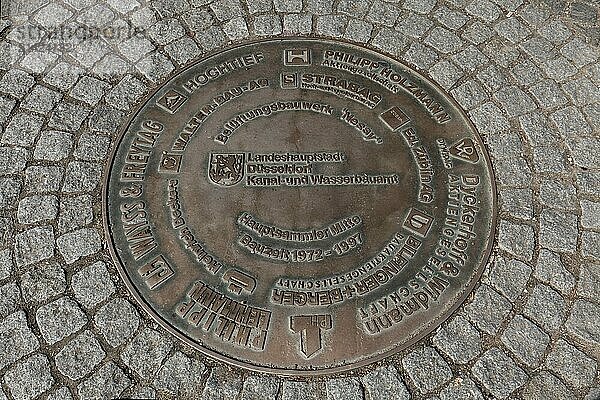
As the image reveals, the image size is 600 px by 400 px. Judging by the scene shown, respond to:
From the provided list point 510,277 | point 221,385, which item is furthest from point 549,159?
point 221,385

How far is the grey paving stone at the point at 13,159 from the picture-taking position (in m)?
3.35

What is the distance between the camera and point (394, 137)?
3.44 m

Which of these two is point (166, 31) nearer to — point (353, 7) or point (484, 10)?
point (353, 7)

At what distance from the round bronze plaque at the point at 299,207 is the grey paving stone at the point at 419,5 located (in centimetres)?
53

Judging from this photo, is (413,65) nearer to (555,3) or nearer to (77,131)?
(555,3)

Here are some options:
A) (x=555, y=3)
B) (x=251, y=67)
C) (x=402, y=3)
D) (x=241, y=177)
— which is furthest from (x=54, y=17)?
(x=555, y=3)

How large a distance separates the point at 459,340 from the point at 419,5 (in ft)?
7.66

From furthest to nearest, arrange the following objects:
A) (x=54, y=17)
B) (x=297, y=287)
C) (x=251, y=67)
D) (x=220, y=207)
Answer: (x=54, y=17)
(x=251, y=67)
(x=220, y=207)
(x=297, y=287)

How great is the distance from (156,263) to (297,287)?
749mm

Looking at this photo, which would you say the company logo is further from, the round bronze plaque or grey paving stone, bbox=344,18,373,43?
grey paving stone, bbox=344,18,373,43

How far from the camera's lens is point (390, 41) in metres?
Answer: 3.88

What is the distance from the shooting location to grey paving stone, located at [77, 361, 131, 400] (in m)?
2.77

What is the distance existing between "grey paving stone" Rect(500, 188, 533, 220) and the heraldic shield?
149 centimetres

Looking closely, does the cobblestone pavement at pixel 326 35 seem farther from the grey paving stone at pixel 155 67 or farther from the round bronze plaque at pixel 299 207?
the round bronze plaque at pixel 299 207
